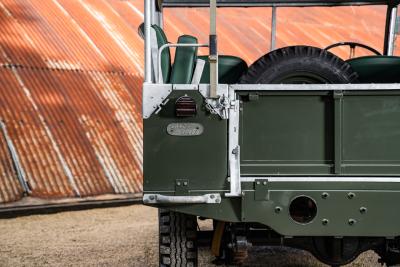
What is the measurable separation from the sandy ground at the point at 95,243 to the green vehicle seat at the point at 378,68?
231cm

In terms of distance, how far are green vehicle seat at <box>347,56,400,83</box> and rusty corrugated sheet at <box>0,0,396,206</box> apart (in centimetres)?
649

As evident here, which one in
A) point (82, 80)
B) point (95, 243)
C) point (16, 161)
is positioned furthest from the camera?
point (82, 80)

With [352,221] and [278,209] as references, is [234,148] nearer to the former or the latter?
[278,209]

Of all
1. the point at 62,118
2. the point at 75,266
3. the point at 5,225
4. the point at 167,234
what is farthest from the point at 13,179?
the point at 167,234

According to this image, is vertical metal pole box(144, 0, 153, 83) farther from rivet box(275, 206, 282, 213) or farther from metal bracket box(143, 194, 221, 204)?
rivet box(275, 206, 282, 213)

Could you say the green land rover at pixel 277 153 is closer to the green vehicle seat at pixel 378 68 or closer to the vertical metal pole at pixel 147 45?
the vertical metal pole at pixel 147 45

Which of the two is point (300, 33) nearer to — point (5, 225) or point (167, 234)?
point (5, 225)

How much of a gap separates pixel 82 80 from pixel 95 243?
211 inches

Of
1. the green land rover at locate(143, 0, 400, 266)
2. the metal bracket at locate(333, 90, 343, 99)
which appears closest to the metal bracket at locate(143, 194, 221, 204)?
the green land rover at locate(143, 0, 400, 266)

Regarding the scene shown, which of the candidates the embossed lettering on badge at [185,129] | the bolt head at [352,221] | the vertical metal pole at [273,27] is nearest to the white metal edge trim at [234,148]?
the embossed lettering on badge at [185,129]

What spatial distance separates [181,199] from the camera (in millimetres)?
3928

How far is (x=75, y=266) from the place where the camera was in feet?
20.6

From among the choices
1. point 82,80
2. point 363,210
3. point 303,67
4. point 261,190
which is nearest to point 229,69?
point 303,67

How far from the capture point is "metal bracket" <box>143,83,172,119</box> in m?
3.94
